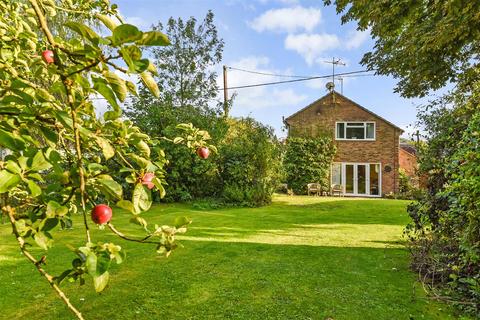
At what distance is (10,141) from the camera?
3.12 ft

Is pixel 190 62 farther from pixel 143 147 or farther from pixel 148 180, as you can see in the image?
pixel 148 180

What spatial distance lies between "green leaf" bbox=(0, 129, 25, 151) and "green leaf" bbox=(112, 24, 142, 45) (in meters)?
0.45

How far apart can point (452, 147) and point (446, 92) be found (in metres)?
8.43

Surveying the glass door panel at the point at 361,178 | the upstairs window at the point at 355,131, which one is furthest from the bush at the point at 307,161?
the glass door panel at the point at 361,178

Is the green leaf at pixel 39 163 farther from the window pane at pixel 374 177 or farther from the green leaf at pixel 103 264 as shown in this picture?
the window pane at pixel 374 177

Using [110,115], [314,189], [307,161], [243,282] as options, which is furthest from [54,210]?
[307,161]

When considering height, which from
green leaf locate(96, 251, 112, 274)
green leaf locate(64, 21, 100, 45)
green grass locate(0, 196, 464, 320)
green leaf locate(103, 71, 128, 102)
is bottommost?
green grass locate(0, 196, 464, 320)

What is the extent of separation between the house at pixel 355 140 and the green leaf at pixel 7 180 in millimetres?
20640

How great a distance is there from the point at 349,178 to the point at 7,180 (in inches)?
831

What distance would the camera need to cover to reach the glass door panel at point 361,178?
20.2 meters

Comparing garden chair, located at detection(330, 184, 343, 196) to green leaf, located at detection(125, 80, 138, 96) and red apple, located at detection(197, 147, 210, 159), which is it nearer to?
red apple, located at detection(197, 147, 210, 159)

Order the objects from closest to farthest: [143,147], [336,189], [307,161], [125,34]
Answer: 1. [125,34]
2. [143,147]
3. [307,161]
4. [336,189]

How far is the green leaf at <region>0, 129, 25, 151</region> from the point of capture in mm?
933

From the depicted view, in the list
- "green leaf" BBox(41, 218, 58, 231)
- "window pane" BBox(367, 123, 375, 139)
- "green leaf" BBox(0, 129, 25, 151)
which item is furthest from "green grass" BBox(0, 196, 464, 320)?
"window pane" BBox(367, 123, 375, 139)
